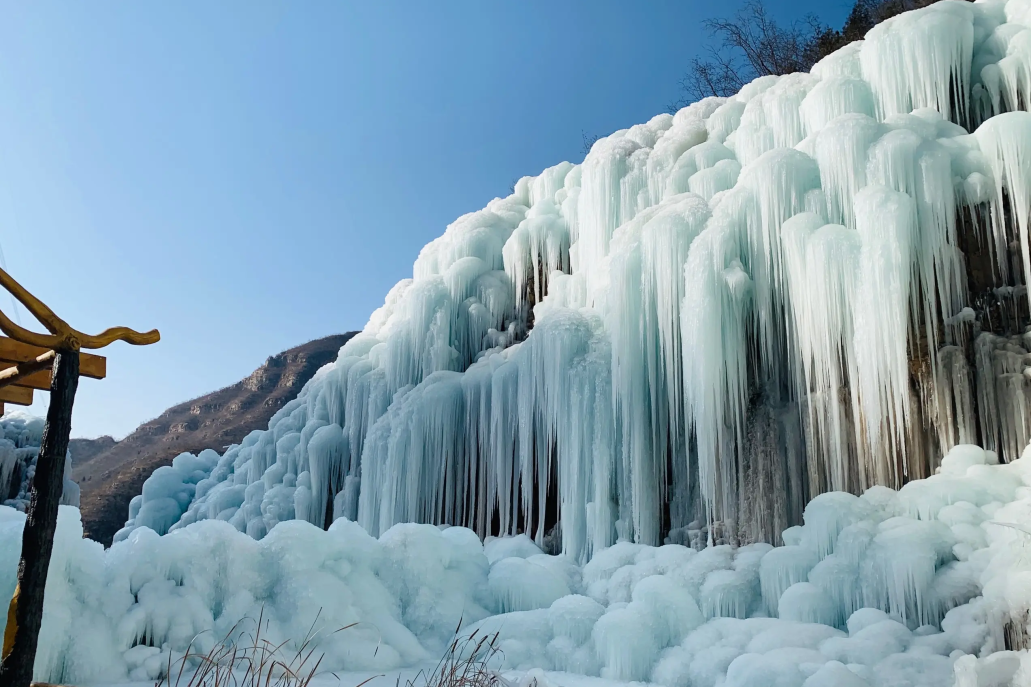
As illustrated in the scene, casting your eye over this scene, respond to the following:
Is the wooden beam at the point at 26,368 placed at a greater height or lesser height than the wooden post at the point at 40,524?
greater

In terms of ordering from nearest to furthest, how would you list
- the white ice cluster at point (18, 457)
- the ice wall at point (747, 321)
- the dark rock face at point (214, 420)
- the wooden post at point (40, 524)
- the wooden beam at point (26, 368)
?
the wooden post at point (40, 524) < the wooden beam at point (26, 368) < the ice wall at point (747, 321) < the white ice cluster at point (18, 457) < the dark rock face at point (214, 420)

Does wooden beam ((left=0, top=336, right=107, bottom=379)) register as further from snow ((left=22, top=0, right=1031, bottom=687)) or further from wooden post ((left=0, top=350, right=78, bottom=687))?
snow ((left=22, top=0, right=1031, bottom=687))

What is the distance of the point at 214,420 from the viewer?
27.2 metres

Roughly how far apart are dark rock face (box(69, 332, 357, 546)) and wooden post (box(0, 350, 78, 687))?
2027cm

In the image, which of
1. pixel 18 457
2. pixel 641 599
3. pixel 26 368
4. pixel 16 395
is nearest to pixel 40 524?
pixel 26 368

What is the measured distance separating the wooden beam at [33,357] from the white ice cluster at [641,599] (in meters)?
1.24

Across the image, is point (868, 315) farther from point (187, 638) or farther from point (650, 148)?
point (187, 638)

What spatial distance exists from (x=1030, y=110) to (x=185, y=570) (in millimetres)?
7093

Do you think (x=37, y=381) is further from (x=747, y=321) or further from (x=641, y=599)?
(x=747, y=321)

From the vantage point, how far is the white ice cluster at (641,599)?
13.8ft

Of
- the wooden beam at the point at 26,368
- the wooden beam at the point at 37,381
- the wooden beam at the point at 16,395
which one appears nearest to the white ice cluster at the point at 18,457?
the wooden beam at the point at 16,395

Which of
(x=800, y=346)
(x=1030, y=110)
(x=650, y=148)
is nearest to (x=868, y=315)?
(x=800, y=346)

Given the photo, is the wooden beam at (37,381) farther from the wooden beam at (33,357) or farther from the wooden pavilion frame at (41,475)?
the wooden pavilion frame at (41,475)

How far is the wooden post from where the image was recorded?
311 centimetres
